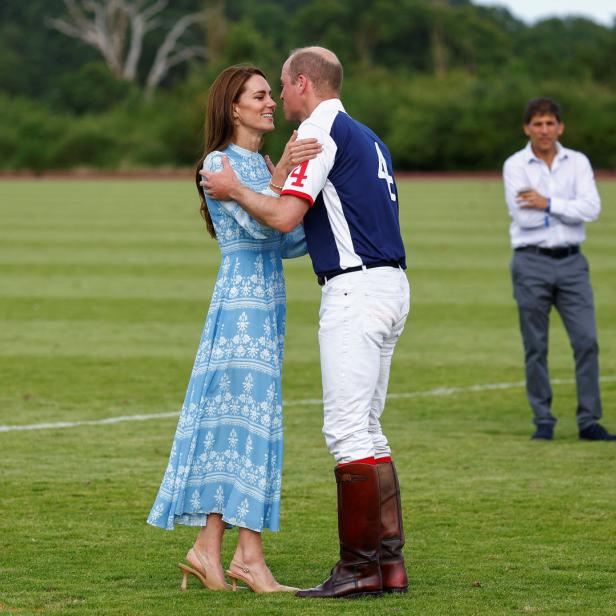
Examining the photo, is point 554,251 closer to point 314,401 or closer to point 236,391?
point 314,401

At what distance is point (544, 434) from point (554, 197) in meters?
1.64

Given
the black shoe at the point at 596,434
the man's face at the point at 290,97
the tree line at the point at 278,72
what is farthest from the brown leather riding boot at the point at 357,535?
the tree line at the point at 278,72

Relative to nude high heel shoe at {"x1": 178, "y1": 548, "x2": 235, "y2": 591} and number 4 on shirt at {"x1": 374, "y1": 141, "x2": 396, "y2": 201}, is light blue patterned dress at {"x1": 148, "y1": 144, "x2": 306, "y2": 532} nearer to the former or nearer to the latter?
nude high heel shoe at {"x1": 178, "y1": 548, "x2": 235, "y2": 591}

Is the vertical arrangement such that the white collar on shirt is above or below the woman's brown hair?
below

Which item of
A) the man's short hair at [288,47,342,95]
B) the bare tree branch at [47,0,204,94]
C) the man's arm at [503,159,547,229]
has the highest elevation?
the bare tree branch at [47,0,204,94]

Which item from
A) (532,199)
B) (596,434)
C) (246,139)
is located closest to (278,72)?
(532,199)

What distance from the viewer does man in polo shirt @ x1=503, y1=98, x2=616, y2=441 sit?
Result: 1012cm

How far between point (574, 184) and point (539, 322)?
996 mm

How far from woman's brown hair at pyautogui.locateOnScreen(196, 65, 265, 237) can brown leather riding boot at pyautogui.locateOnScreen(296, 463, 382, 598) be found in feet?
4.31

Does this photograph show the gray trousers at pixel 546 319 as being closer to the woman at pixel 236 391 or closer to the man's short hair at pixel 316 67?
the woman at pixel 236 391

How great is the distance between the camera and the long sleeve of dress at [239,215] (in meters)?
6.00

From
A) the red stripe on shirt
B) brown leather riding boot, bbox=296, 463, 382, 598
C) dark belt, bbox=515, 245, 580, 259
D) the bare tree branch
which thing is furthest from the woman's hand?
the bare tree branch

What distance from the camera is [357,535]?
5.95 metres

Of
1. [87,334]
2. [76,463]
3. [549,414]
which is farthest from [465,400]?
[87,334]
